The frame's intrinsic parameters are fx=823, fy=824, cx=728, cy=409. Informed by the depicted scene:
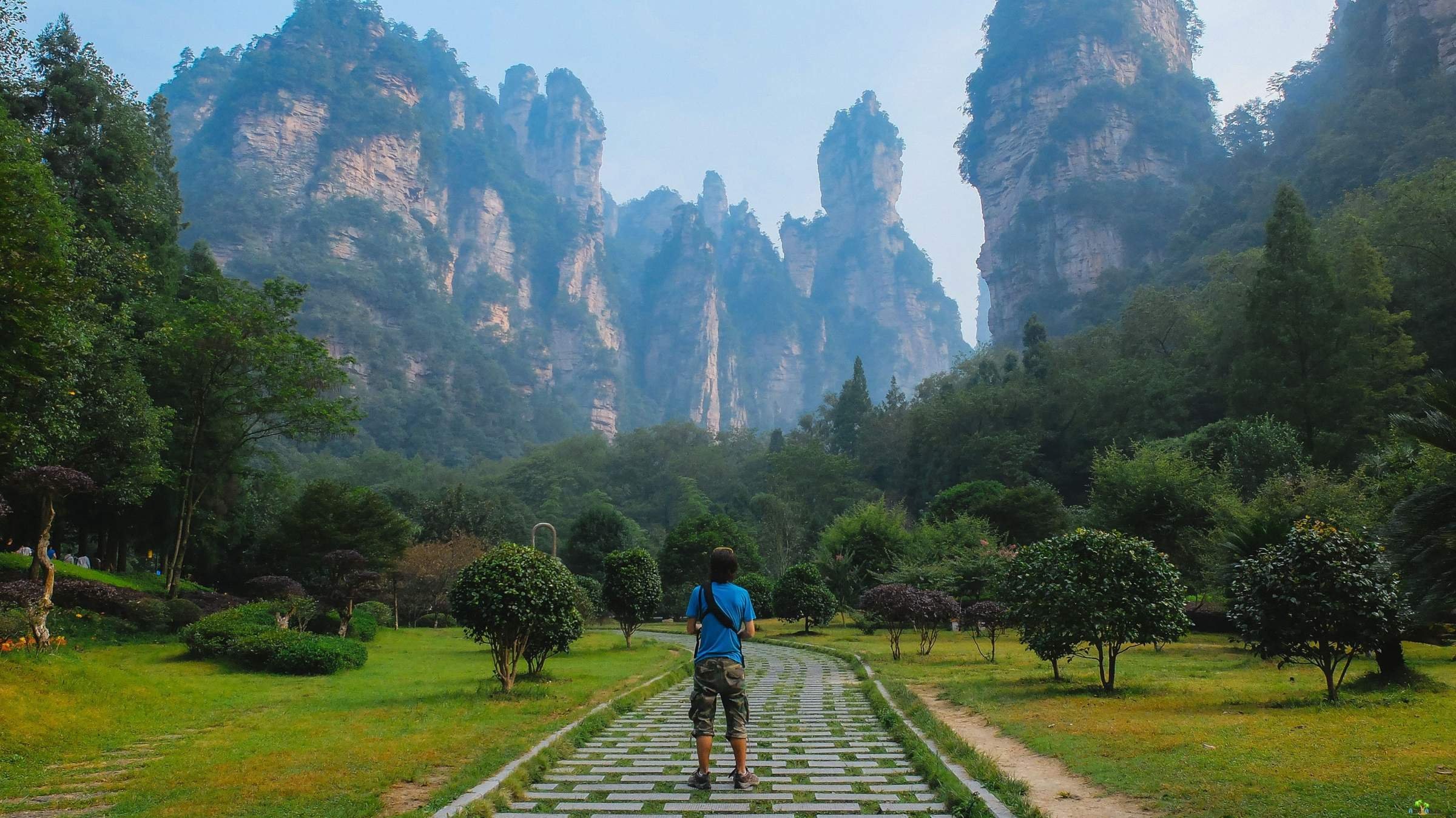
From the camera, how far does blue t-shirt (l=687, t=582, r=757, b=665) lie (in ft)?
17.2

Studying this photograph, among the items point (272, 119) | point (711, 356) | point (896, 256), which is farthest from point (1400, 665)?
point (896, 256)

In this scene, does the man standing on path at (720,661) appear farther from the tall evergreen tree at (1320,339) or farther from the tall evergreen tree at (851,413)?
the tall evergreen tree at (851,413)

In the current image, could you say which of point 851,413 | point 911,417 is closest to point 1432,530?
point 911,417

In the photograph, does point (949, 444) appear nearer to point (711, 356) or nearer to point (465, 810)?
point (465, 810)

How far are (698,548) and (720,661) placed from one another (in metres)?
31.9

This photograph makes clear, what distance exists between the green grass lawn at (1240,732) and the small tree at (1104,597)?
24.9 inches

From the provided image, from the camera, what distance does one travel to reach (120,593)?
54.9 feet

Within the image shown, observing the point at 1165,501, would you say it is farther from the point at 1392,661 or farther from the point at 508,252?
the point at 508,252

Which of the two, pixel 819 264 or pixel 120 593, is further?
pixel 819 264

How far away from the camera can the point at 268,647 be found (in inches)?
520

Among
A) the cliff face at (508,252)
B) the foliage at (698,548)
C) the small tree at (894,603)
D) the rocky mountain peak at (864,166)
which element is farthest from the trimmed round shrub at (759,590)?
the rocky mountain peak at (864,166)

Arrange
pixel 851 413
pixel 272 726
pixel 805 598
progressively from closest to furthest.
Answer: pixel 272 726 < pixel 805 598 < pixel 851 413

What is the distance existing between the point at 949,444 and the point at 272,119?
9192cm

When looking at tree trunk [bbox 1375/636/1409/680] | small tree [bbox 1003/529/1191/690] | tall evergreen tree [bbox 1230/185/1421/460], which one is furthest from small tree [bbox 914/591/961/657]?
tall evergreen tree [bbox 1230/185/1421/460]
